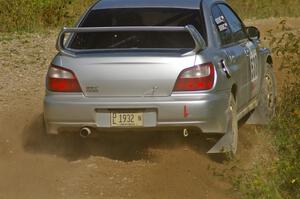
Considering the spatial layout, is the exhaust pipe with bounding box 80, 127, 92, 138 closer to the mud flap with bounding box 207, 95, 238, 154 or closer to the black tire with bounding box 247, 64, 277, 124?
the mud flap with bounding box 207, 95, 238, 154

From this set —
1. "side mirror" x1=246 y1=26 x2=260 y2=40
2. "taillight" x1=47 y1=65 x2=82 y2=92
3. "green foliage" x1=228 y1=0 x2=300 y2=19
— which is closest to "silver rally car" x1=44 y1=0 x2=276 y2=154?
"taillight" x1=47 y1=65 x2=82 y2=92

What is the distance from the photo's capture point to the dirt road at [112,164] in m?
6.60

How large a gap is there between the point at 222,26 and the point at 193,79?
123cm

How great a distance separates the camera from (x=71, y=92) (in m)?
6.96

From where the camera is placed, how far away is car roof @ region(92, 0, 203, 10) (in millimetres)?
7727

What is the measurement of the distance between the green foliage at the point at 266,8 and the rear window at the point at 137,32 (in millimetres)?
18656

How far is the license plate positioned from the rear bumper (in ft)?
0.14

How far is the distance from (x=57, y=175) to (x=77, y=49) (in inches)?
45.5

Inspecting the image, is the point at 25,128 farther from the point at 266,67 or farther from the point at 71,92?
the point at 266,67

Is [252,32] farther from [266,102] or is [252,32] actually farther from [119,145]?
[119,145]

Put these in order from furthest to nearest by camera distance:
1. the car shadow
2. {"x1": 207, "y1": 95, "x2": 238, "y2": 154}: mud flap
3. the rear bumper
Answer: the car shadow
{"x1": 207, "y1": 95, "x2": 238, "y2": 154}: mud flap
the rear bumper

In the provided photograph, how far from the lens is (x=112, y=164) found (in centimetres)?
741

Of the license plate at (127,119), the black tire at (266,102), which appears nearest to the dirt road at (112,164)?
the black tire at (266,102)

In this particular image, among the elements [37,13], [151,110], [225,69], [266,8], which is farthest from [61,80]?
[266,8]
